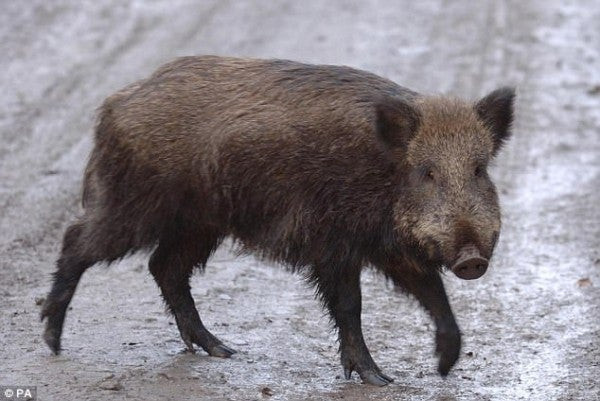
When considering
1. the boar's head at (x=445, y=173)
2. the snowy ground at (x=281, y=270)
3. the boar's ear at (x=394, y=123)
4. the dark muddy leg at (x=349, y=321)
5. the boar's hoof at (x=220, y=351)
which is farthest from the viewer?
the boar's hoof at (x=220, y=351)

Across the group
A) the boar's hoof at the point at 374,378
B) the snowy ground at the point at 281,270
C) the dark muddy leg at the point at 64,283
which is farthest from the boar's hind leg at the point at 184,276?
the boar's hoof at the point at 374,378

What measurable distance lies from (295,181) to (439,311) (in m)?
0.98

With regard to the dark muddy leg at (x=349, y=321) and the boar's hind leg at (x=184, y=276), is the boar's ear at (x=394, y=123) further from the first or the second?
the boar's hind leg at (x=184, y=276)

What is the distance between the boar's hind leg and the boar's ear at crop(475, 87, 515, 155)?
163 cm

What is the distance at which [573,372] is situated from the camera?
6816mm

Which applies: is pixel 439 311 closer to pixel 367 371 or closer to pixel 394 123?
pixel 367 371

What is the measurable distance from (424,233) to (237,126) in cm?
118

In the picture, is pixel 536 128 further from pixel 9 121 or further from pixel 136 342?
pixel 136 342

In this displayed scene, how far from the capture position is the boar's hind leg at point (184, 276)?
23.0ft

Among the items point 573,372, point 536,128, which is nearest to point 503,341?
point 573,372

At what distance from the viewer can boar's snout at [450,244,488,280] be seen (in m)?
5.79

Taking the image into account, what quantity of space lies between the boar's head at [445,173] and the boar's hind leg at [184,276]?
1.32 metres

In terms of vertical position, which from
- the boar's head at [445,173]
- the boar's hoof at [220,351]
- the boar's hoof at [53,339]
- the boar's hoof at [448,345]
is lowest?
the boar's hoof at [220,351]

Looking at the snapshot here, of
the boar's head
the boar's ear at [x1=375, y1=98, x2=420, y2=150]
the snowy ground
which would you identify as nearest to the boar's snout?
the boar's head
